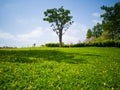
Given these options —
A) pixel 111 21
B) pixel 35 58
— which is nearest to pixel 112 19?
pixel 111 21

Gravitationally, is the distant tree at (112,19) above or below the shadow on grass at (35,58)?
above

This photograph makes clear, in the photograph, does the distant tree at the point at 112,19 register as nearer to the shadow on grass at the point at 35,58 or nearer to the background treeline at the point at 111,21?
the background treeline at the point at 111,21

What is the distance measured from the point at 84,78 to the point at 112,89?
6.74 ft

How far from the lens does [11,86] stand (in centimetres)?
772

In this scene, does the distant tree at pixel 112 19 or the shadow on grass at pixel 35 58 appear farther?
the distant tree at pixel 112 19

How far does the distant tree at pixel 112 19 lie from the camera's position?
71.2m

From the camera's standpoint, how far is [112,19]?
238 ft

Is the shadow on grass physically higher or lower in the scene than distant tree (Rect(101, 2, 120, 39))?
lower

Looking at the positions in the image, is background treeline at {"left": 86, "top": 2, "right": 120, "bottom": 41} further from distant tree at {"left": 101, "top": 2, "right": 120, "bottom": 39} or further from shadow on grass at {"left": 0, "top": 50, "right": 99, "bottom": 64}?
shadow on grass at {"left": 0, "top": 50, "right": 99, "bottom": 64}

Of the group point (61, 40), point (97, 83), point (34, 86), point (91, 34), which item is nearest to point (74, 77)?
point (97, 83)

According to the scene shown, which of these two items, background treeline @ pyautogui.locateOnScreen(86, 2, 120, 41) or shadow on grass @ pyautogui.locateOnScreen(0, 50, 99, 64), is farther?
background treeline @ pyautogui.locateOnScreen(86, 2, 120, 41)

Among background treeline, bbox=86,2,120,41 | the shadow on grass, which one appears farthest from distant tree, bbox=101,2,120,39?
the shadow on grass

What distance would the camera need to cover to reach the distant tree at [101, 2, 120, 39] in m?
71.2

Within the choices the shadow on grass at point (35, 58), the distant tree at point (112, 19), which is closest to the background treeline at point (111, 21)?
the distant tree at point (112, 19)
